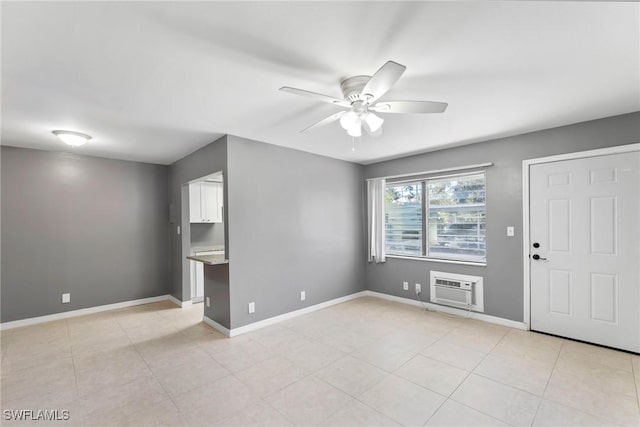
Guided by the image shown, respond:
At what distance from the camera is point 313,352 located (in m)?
2.98

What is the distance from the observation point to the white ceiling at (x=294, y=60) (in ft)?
4.82

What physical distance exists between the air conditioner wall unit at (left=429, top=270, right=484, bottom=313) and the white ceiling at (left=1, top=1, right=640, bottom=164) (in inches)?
82.9

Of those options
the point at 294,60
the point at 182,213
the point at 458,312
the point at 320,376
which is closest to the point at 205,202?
the point at 182,213

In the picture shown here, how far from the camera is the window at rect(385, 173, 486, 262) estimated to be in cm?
407

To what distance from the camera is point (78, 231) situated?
4309 millimetres

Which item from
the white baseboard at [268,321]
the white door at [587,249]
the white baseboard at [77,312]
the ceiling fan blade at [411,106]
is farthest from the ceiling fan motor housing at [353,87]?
the white baseboard at [77,312]

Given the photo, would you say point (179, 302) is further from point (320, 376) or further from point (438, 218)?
point (438, 218)

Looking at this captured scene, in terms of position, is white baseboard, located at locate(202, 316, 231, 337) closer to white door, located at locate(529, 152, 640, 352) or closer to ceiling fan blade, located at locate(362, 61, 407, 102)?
ceiling fan blade, located at locate(362, 61, 407, 102)

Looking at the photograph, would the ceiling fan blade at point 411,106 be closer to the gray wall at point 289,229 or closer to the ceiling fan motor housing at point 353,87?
the ceiling fan motor housing at point 353,87

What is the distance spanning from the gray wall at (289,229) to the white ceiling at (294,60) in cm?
83

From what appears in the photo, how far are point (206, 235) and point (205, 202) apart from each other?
68 centimetres

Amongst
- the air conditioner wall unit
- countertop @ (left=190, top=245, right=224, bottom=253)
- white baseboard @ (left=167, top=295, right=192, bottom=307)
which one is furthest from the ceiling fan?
white baseboard @ (left=167, top=295, right=192, bottom=307)

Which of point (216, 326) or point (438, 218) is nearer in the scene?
point (216, 326)

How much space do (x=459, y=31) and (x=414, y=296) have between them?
382 cm
